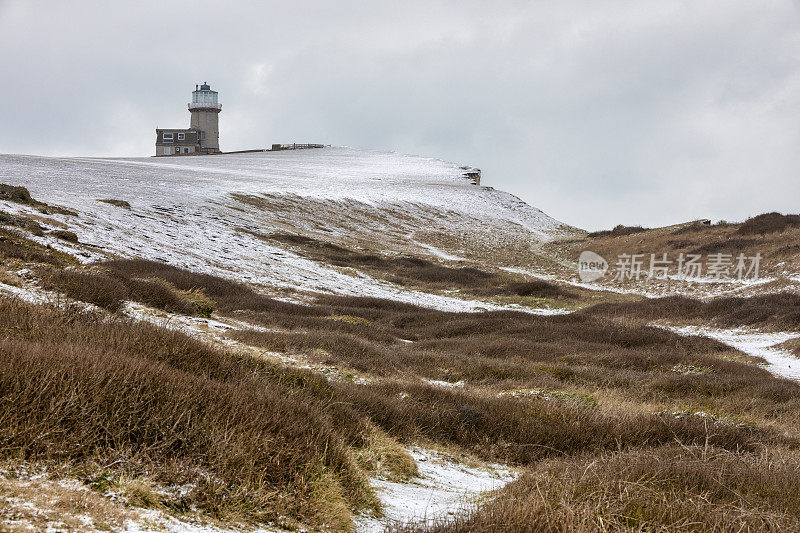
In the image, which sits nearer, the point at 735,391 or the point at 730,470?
the point at 730,470

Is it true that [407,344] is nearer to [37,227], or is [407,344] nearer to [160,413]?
[160,413]

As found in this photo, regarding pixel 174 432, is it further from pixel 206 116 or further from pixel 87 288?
pixel 206 116

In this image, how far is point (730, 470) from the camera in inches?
175

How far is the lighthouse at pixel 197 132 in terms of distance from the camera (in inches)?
4402

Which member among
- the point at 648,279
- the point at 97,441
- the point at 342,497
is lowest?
the point at 648,279

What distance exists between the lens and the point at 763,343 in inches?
730

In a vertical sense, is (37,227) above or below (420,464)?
above

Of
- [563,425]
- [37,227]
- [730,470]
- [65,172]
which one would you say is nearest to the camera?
[730,470]

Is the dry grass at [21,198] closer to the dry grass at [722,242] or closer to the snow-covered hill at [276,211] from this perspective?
the snow-covered hill at [276,211]

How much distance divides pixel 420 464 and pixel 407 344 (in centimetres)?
944

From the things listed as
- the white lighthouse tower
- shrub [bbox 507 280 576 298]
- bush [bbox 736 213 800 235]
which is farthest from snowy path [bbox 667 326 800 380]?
the white lighthouse tower

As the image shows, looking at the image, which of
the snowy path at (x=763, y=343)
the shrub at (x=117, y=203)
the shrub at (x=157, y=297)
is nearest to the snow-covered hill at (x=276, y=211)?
the shrub at (x=117, y=203)

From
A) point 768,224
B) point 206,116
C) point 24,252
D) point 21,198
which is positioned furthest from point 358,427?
point 206,116

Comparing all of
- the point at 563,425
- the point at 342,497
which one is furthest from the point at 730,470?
the point at 342,497
